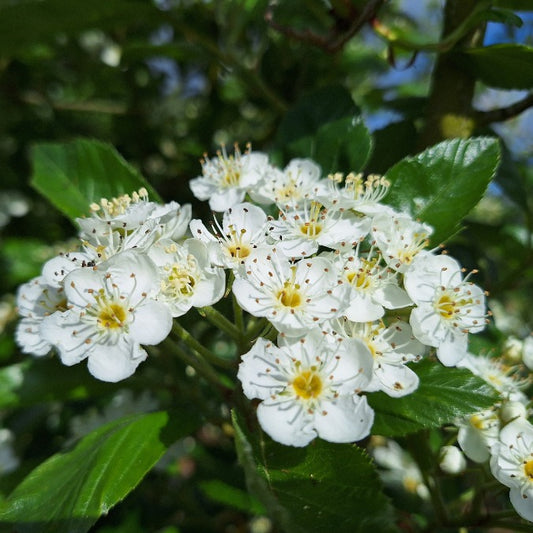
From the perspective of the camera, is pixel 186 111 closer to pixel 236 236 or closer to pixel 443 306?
pixel 236 236

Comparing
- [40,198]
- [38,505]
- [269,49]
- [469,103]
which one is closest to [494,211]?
[269,49]

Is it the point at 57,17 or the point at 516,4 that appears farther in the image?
the point at 57,17

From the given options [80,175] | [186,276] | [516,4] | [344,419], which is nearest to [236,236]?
[186,276]

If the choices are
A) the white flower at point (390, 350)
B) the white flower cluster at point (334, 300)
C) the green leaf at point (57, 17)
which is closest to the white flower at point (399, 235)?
the white flower cluster at point (334, 300)

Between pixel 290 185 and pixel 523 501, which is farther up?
pixel 290 185

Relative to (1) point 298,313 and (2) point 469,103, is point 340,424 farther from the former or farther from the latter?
(2) point 469,103

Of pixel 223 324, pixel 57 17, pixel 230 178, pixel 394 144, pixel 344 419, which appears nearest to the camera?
pixel 344 419

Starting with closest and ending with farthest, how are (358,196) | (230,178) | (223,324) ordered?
(223,324) → (358,196) → (230,178)
